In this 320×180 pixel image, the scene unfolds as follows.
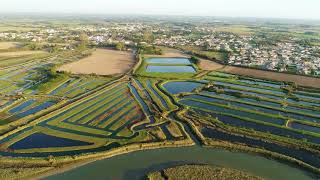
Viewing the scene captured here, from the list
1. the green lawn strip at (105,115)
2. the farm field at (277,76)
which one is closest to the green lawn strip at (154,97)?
the green lawn strip at (105,115)

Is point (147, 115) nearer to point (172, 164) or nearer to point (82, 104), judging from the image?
point (82, 104)

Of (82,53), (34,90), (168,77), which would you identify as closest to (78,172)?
(34,90)

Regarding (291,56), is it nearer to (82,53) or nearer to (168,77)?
(168,77)

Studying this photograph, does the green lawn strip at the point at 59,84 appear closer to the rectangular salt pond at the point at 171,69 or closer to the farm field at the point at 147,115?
the farm field at the point at 147,115

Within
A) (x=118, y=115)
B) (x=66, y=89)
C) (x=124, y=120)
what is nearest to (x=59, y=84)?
(x=66, y=89)

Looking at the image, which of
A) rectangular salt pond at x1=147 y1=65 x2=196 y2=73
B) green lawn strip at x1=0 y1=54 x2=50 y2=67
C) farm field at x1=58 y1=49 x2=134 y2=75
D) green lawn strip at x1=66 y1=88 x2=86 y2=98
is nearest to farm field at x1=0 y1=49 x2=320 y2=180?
green lawn strip at x1=66 y1=88 x2=86 y2=98

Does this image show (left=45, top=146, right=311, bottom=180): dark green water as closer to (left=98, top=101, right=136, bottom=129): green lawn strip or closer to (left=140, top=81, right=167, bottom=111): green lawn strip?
(left=98, top=101, right=136, bottom=129): green lawn strip
